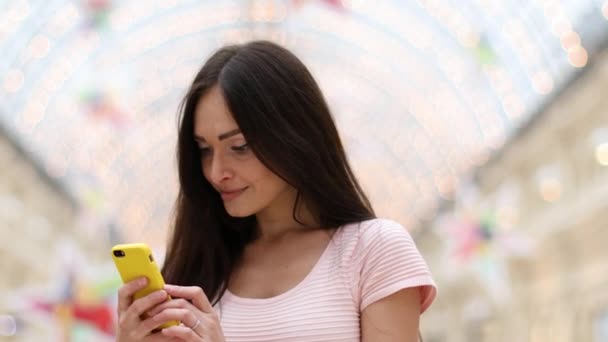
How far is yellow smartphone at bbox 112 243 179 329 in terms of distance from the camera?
Answer: 2.91 meters

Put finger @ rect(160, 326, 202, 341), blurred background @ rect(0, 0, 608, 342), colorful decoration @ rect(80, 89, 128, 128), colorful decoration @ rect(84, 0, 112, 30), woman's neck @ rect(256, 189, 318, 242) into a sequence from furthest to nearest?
colorful decoration @ rect(80, 89, 128, 128) → colorful decoration @ rect(84, 0, 112, 30) → blurred background @ rect(0, 0, 608, 342) → woman's neck @ rect(256, 189, 318, 242) → finger @ rect(160, 326, 202, 341)

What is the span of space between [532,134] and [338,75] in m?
10.2

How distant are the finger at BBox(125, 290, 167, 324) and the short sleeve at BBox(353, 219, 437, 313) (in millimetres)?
573

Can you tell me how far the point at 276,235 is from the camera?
3.54m

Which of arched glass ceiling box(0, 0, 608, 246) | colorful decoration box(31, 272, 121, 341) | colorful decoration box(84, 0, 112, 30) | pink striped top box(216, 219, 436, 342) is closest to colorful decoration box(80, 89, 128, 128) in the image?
arched glass ceiling box(0, 0, 608, 246)

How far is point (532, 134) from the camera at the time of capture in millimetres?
20922

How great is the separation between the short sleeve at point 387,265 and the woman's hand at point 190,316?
17.5 inches

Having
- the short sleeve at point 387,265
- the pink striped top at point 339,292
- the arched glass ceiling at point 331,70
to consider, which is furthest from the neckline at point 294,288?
the arched glass ceiling at point 331,70

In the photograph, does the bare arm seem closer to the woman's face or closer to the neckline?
the neckline

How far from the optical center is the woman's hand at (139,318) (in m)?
2.94

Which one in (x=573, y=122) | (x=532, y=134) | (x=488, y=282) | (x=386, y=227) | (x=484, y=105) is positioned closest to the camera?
(x=386, y=227)

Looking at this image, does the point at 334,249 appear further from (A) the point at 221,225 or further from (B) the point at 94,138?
(B) the point at 94,138

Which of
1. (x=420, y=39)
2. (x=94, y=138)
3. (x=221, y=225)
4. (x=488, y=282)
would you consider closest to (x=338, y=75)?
(x=420, y=39)

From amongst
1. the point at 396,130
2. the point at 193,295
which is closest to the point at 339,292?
the point at 193,295
